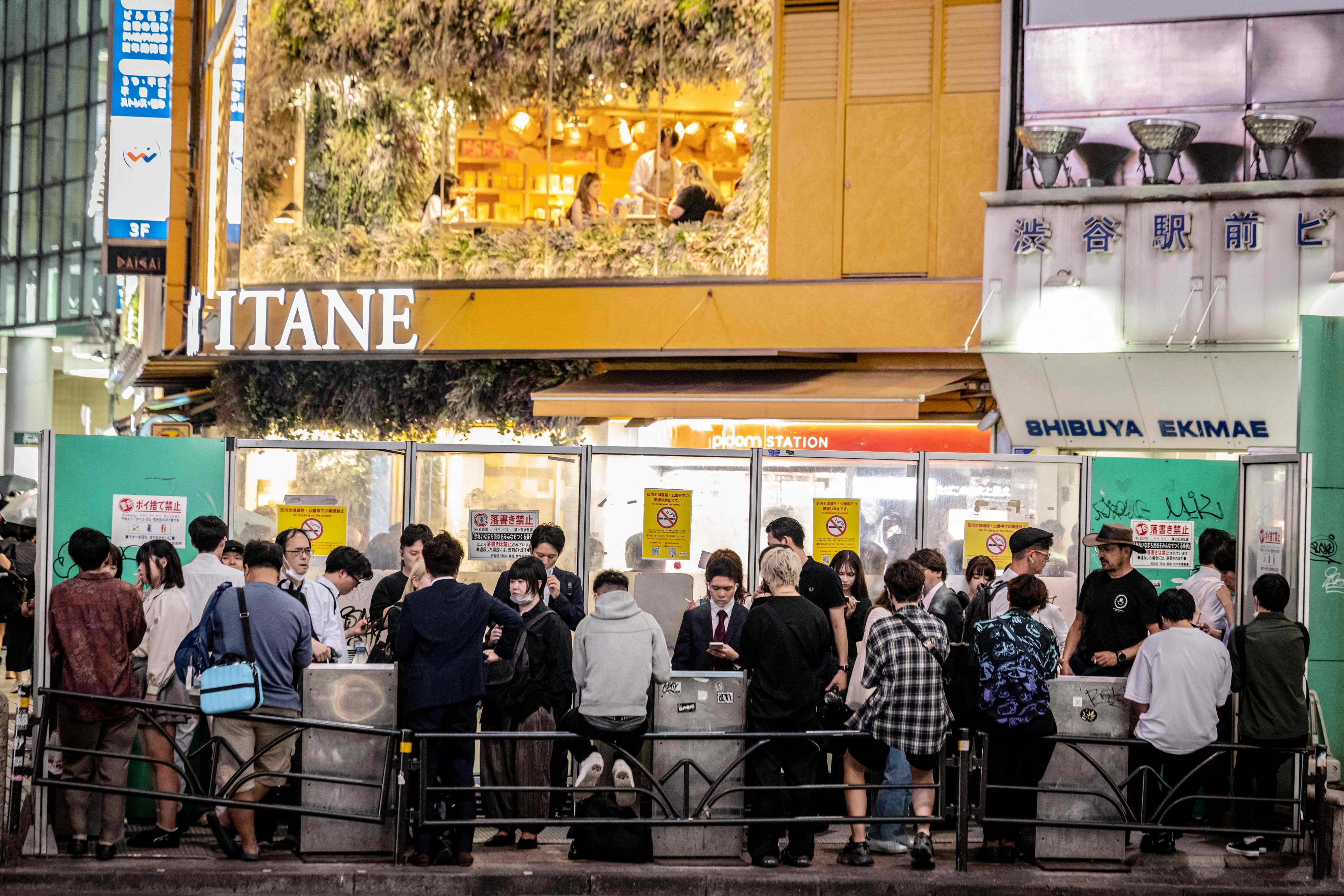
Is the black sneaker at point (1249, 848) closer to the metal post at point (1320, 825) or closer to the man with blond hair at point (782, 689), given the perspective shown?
the metal post at point (1320, 825)

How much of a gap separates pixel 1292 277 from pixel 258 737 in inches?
438

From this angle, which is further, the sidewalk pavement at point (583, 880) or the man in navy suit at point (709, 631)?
the man in navy suit at point (709, 631)

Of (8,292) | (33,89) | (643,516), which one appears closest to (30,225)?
(8,292)

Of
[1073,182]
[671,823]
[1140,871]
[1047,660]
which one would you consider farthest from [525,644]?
[1073,182]

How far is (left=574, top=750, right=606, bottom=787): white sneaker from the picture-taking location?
8.30m

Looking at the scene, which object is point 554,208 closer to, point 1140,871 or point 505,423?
point 505,423

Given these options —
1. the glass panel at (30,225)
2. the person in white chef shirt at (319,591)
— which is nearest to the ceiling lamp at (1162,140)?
the person in white chef shirt at (319,591)

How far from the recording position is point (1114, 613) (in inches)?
380

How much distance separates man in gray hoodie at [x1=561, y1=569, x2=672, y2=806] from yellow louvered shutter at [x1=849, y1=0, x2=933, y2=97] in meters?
9.69

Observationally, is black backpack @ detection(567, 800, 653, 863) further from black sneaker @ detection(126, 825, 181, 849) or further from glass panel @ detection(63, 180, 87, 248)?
glass panel @ detection(63, 180, 87, 248)

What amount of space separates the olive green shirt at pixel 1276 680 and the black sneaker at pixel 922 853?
221 cm

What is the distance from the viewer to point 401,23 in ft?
61.2

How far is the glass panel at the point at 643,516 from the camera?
12234 millimetres

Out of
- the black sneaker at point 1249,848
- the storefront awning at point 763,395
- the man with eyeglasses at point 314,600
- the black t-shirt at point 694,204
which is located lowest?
the black sneaker at point 1249,848
